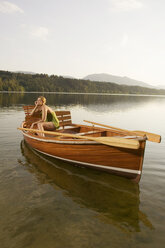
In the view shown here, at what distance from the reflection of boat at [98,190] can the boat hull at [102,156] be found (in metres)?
0.37

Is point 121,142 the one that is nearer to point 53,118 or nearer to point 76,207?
point 76,207

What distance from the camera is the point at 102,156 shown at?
6133 millimetres

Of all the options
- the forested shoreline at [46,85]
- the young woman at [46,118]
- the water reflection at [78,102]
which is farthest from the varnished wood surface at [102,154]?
the forested shoreline at [46,85]

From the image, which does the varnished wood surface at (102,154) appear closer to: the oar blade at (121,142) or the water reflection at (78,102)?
the oar blade at (121,142)

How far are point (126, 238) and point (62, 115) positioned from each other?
25.1 ft

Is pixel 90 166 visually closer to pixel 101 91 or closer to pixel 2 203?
pixel 2 203

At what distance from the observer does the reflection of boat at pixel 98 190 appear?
4.61m

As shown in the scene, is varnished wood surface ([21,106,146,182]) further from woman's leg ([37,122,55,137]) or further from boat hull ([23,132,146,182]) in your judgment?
woman's leg ([37,122,55,137])

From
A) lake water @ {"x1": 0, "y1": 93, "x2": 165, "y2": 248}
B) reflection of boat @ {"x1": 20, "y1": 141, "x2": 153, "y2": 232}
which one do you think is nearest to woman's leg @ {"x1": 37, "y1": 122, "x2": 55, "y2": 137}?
reflection of boat @ {"x1": 20, "y1": 141, "x2": 153, "y2": 232}

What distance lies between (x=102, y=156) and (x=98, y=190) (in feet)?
3.60

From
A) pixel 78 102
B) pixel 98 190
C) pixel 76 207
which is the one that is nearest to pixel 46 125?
pixel 98 190

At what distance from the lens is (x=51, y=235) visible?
3.95 metres

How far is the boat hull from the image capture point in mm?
5699

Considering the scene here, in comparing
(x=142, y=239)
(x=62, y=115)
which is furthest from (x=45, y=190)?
(x=62, y=115)
